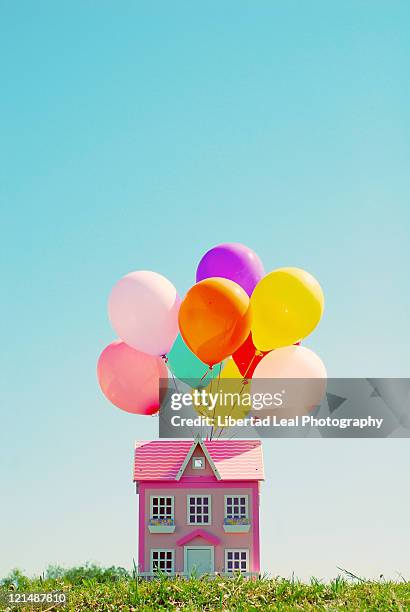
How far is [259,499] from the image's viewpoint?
38.3 ft

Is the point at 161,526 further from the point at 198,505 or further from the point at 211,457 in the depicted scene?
the point at 211,457

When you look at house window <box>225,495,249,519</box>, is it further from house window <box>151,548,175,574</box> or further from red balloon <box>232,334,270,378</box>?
red balloon <box>232,334,270,378</box>

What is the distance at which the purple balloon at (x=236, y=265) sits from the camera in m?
10.9

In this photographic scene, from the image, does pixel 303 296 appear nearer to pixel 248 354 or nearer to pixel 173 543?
pixel 248 354

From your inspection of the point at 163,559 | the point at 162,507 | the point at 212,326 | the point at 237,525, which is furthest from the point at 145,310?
the point at 163,559

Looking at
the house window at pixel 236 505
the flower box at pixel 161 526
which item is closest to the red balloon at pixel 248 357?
the house window at pixel 236 505

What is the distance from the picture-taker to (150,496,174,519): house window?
11.8 meters

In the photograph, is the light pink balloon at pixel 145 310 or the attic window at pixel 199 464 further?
the attic window at pixel 199 464

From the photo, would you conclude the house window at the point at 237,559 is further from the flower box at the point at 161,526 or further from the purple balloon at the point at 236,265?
the purple balloon at the point at 236,265

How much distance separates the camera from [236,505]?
11750mm

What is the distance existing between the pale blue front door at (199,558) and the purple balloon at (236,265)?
149 inches

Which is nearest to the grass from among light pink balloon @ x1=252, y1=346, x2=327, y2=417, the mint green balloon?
light pink balloon @ x1=252, y1=346, x2=327, y2=417

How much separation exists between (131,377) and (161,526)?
7.72 feet

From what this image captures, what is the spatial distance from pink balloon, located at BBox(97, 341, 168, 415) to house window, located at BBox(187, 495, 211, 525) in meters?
1.66
